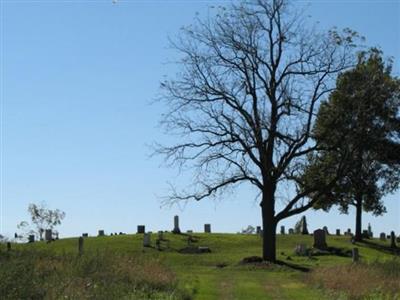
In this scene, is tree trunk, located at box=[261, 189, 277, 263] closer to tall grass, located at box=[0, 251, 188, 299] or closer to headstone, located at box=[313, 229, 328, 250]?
headstone, located at box=[313, 229, 328, 250]

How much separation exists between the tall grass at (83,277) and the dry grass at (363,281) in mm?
4340

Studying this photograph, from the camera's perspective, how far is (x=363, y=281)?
731 inches

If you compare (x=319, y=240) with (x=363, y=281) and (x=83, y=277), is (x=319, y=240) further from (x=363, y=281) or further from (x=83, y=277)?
(x=83, y=277)

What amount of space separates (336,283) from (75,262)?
729cm

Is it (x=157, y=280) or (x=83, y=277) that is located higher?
(x=83, y=277)

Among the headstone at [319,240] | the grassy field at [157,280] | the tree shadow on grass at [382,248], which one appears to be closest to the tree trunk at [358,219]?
the tree shadow on grass at [382,248]

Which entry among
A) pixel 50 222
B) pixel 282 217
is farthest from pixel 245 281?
pixel 50 222

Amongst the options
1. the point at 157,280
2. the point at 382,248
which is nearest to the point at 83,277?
the point at 157,280

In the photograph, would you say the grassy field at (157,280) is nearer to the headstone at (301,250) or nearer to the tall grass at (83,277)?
the tall grass at (83,277)

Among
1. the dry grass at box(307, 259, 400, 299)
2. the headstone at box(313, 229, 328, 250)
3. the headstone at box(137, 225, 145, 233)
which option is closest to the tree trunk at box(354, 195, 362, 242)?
the headstone at box(313, 229, 328, 250)

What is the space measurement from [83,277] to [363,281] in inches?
288

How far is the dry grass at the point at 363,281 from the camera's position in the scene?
16966 millimetres

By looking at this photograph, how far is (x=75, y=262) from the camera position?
18.4 m

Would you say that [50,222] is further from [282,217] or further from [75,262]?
[75,262]
